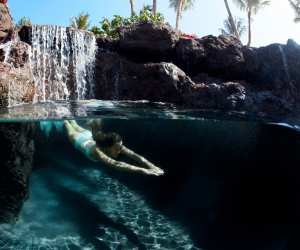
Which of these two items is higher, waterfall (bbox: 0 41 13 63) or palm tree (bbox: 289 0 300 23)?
palm tree (bbox: 289 0 300 23)

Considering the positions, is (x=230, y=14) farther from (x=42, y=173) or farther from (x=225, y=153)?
(x=42, y=173)

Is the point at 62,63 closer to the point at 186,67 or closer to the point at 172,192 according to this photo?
the point at 186,67

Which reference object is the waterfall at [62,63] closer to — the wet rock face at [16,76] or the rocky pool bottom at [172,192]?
the wet rock face at [16,76]

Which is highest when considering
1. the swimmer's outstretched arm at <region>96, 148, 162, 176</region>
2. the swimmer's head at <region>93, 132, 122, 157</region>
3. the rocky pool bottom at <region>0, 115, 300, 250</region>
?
the swimmer's head at <region>93, 132, 122, 157</region>

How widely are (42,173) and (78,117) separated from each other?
10.9 ft

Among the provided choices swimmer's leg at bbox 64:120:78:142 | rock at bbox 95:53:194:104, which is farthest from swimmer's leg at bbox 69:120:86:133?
rock at bbox 95:53:194:104

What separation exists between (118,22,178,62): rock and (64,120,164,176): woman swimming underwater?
4.41 metres

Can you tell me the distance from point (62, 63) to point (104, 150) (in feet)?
18.7

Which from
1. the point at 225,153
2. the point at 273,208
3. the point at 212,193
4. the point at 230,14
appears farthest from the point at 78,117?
the point at 230,14

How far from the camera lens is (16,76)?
1305cm

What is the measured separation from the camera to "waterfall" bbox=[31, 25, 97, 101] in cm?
1523

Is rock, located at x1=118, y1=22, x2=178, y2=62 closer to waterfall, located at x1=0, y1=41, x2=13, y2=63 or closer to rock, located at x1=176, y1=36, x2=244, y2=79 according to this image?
rock, located at x1=176, y1=36, x2=244, y2=79

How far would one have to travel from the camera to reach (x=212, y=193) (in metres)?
14.8

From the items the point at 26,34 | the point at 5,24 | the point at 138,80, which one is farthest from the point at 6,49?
the point at 138,80
